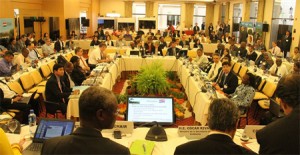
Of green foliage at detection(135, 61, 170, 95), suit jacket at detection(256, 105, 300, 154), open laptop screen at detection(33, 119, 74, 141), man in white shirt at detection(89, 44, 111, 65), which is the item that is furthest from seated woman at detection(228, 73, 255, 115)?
man in white shirt at detection(89, 44, 111, 65)

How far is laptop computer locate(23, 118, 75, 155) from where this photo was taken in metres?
2.93

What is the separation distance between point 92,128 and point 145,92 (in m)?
5.65

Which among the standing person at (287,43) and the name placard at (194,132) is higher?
the standing person at (287,43)

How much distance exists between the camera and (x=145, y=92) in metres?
7.22

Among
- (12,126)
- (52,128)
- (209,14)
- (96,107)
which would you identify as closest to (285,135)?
(96,107)

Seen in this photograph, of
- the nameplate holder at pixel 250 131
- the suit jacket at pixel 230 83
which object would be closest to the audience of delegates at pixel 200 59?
the suit jacket at pixel 230 83

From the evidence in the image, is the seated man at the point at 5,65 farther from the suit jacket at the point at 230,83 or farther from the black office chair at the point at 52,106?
the suit jacket at the point at 230,83

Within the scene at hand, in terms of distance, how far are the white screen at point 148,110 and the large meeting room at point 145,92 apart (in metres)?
0.01

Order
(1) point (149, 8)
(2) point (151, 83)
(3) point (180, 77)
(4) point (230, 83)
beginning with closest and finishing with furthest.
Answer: (4) point (230, 83) < (2) point (151, 83) < (3) point (180, 77) < (1) point (149, 8)

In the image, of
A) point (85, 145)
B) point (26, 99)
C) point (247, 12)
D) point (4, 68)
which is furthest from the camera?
point (247, 12)

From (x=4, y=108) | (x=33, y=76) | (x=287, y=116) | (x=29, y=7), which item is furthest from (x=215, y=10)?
(x=287, y=116)

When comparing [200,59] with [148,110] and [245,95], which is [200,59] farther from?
[148,110]

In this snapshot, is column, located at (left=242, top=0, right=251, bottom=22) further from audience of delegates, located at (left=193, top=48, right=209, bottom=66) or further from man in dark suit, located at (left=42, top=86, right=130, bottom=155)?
man in dark suit, located at (left=42, top=86, right=130, bottom=155)

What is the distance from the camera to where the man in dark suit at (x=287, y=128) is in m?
1.84
